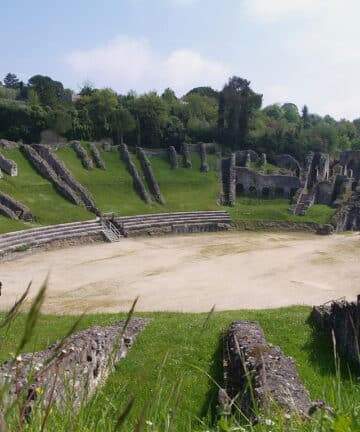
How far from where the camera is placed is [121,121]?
64688 millimetres

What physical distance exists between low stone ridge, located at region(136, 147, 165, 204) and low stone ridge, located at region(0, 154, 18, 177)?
14.5 meters

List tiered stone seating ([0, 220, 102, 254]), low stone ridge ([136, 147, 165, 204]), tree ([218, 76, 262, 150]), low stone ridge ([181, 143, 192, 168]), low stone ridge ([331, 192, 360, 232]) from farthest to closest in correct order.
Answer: tree ([218, 76, 262, 150]), low stone ridge ([181, 143, 192, 168]), low stone ridge ([136, 147, 165, 204]), low stone ridge ([331, 192, 360, 232]), tiered stone seating ([0, 220, 102, 254])

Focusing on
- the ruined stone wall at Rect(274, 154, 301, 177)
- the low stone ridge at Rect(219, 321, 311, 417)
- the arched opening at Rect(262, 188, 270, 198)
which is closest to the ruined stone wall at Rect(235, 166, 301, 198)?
the arched opening at Rect(262, 188, 270, 198)

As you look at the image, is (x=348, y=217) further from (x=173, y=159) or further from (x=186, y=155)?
(x=173, y=159)

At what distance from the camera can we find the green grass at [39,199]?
40.0 metres

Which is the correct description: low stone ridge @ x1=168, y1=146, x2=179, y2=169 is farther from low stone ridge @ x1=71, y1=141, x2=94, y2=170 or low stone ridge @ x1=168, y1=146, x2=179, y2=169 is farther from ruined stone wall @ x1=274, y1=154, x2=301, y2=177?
ruined stone wall @ x1=274, y1=154, x2=301, y2=177

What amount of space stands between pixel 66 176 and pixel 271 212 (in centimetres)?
2196

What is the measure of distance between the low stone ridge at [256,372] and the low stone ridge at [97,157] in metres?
→ 39.1

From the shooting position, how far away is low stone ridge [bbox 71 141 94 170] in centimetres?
5164

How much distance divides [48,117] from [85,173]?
14396 millimetres

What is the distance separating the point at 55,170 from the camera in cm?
4853

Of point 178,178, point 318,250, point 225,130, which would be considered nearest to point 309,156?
point 225,130

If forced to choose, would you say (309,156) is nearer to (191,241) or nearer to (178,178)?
(178,178)

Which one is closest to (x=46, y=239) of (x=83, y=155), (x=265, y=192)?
(x=83, y=155)
